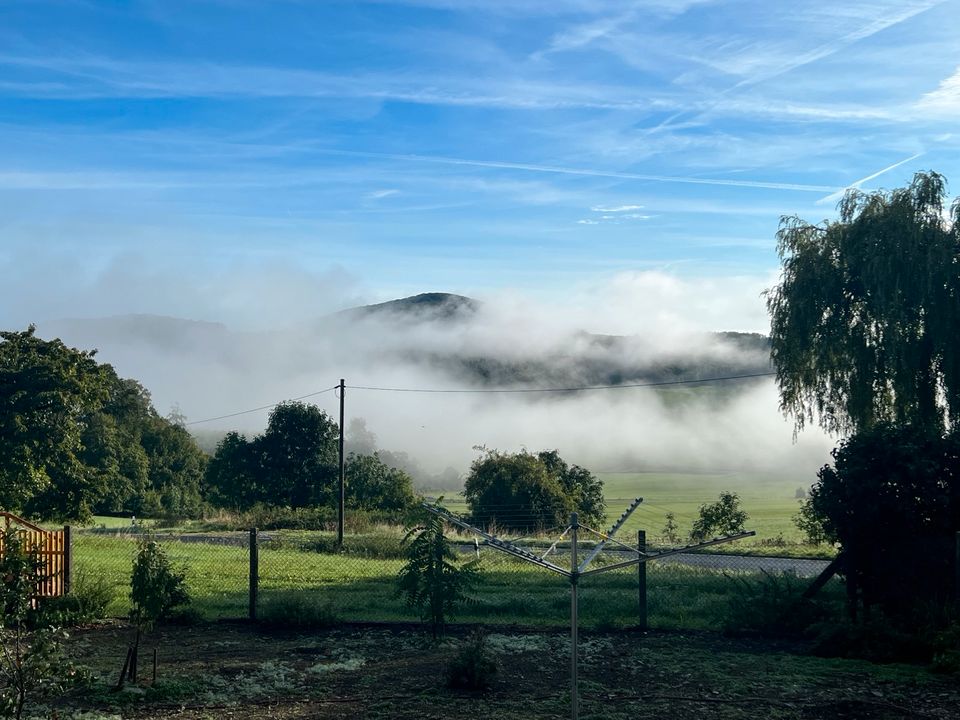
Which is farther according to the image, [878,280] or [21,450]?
[21,450]

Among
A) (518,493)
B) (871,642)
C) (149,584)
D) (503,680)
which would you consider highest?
(149,584)

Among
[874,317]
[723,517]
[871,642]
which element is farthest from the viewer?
[723,517]

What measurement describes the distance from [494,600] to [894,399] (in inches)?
419

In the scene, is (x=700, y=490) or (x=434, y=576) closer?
(x=434, y=576)

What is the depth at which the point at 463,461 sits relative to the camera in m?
132

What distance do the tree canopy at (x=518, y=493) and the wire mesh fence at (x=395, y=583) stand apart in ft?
26.7

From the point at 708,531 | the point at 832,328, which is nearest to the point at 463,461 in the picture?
the point at 708,531

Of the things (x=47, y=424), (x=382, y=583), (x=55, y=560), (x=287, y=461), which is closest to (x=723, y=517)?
(x=382, y=583)

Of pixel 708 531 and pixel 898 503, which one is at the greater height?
pixel 898 503

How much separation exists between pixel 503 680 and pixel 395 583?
25.8 ft

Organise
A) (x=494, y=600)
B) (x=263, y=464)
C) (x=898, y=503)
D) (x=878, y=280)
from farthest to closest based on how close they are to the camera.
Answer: (x=263, y=464) < (x=878, y=280) < (x=494, y=600) < (x=898, y=503)

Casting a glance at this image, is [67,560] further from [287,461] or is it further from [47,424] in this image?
[287,461]

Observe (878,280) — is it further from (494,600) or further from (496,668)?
(496,668)

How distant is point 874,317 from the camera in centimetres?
1916
